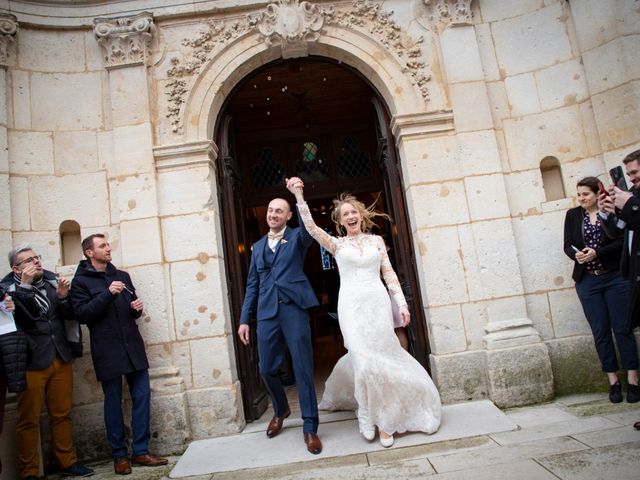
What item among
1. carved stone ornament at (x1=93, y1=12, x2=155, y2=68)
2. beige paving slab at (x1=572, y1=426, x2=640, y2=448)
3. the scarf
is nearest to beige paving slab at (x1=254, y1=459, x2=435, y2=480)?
beige paving slab at (x1=572, y1=426, x2=640, y2=448)

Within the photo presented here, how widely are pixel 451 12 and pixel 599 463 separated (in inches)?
156

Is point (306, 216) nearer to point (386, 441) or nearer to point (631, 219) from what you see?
point (386, 441)

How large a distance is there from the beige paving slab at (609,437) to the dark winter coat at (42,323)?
3.76 metres

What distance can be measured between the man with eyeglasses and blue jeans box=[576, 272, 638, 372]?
4.18 meters

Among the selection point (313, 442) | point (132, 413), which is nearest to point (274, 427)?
point (313, 442)

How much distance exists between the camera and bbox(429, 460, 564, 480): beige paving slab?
102 inches

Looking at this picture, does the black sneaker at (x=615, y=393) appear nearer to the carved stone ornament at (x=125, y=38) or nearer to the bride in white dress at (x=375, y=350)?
the bride in white dress at (x=375, y=350)

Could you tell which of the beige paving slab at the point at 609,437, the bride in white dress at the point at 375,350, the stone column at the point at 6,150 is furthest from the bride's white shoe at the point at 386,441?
the stone column at the point at 6,150

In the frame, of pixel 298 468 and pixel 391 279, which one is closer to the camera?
pixel 298 468

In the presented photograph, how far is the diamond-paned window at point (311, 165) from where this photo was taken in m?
6.96

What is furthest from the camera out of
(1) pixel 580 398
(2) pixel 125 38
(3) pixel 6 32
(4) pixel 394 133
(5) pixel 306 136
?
(5) pixel 306 136

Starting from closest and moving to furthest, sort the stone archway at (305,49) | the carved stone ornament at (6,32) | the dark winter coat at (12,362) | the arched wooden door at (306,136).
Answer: the dark winter coat at (12,362) → the carved stone ornament at (6,32) → the stone archway at (305,49) → the arched wooden door at (306,136)

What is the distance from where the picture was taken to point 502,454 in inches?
118

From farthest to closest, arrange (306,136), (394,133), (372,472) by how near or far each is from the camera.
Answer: (306,136) → (394,133) → (372,472)
